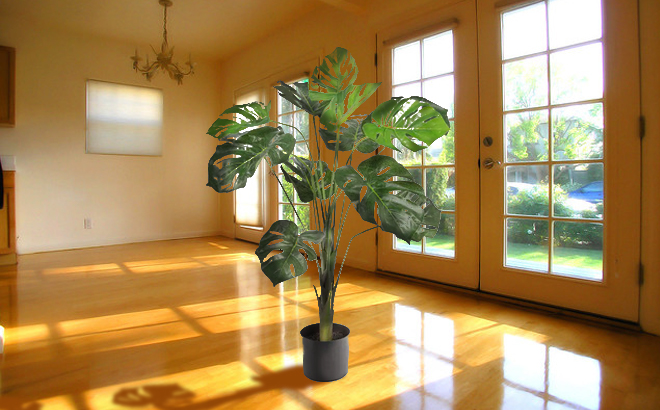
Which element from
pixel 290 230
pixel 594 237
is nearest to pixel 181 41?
pixel 290 230

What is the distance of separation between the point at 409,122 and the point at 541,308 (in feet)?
5.95

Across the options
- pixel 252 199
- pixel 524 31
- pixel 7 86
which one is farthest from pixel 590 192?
pixel 7 86

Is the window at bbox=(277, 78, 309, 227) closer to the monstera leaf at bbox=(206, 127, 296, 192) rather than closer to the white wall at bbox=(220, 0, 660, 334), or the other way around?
the white wall at bbox=(220, 0, 660, 334)

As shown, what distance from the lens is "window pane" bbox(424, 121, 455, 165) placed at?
304 centimetres

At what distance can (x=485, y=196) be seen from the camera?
2.80 meters

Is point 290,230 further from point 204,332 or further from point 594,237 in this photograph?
point 594,237

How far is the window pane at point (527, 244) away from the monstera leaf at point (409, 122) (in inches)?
62.0

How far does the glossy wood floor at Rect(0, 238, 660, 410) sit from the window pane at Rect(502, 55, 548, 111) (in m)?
1.35

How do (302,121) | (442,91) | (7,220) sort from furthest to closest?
(302,121) < (7,220) < (442,91)

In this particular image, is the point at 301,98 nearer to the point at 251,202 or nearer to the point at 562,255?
the point at 562,255

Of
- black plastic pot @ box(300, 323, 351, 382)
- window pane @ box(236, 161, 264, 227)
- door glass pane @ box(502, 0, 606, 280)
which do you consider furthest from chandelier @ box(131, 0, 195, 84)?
black plastic pot @ box(300, 323, 351, 382)

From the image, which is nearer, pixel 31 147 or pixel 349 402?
pixel 349 402

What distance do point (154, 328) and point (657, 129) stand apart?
2952mm

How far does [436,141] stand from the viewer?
10.4 feet
